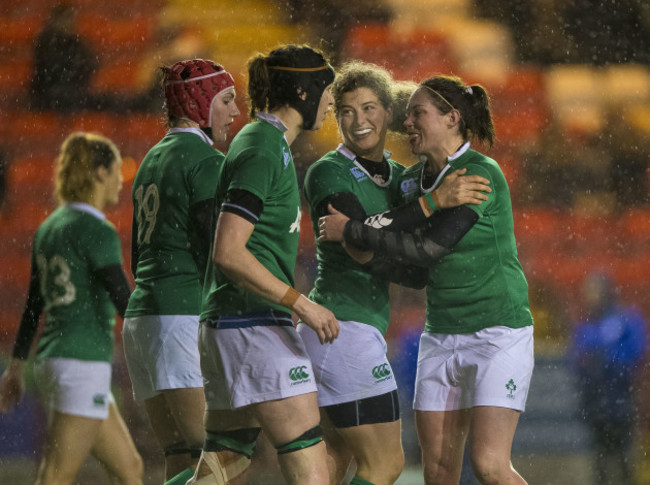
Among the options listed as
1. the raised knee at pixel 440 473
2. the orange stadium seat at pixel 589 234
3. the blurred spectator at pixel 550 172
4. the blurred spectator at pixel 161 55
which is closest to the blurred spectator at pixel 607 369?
the orange stadium seat at pixel 589 234

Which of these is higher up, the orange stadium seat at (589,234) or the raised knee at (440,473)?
the raised knee at (440,473)

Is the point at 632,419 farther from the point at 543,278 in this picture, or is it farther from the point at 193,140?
the point at 193,140

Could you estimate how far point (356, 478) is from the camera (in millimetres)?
2707

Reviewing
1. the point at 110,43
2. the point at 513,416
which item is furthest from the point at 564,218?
the point at 513,416

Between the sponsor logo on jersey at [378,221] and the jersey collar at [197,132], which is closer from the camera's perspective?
the sponsor logo on jersey at [378,221]

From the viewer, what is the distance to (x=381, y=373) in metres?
2.77

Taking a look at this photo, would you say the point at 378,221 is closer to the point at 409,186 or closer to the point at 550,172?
the point at 409,186

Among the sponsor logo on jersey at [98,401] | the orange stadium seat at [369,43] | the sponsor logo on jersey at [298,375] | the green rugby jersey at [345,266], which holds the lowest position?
the sponsor logo on jersey at [98,401]

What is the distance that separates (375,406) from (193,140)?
0.86m

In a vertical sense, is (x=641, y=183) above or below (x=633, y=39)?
below

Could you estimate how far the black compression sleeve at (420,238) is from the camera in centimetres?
275

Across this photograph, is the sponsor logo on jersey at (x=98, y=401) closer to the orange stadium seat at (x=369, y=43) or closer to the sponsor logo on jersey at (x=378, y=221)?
the sponsor logo on jersey at (x=378, y=221)

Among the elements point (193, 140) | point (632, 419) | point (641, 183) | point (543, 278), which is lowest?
point (632, 419)

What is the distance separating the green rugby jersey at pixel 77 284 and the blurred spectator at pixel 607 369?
3.16m
